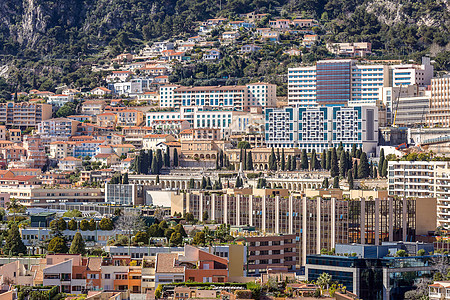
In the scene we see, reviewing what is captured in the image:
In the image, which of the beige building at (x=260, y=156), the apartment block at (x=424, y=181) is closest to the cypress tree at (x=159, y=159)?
the beige building at (x=260, y=156)

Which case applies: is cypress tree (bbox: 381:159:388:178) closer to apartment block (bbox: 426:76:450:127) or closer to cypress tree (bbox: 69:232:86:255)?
apartment block (bbox: 426:76:450:127)

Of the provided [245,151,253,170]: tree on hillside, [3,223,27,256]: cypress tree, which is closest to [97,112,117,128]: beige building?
[245,151,253,170]: tree on hillside

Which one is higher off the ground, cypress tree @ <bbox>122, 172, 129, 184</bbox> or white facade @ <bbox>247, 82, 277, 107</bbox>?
white facade @ <bbox>247, 82, 277, 107</bbox>

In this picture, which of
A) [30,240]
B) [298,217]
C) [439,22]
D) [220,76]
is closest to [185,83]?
[220,76]

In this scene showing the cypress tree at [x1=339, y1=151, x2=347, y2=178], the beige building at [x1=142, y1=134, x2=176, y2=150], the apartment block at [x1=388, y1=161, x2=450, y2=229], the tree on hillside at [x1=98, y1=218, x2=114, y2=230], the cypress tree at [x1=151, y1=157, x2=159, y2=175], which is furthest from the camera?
the beige building at [x1=142, y1=134, x2=176, y2=150]

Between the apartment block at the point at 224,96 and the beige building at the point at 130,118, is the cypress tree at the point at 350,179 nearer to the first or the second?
the apartment block at the point at 224,96

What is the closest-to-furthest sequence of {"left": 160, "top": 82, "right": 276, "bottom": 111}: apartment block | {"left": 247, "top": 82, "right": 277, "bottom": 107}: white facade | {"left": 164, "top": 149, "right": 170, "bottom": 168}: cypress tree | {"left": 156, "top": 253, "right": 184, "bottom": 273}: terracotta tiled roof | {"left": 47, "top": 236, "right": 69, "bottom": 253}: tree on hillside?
{"left": 156, "top": 253, "right": 184, "bottom": 273}: terracotta tiled roof < {"left": 47, "top": 236, "right": 69, "bottom": 253}: tree on hillside < {"left": 164, "top": 149, "right": 170, "bottom": 168}: cypress tree < {"left": 247, "top": 82, "right": 277, "bottom": 107}: white facade < {"left": 160, "top": 82, "right": 276, "bottom": 111}: apartment block

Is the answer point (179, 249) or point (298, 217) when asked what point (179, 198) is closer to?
point (298, 217)

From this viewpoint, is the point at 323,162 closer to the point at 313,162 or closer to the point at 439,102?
the point at 313,162

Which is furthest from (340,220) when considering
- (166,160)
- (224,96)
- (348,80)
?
(224,96)
